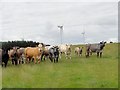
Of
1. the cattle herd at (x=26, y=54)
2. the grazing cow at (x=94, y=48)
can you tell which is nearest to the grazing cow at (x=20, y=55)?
the cattle herd at (x=26, y=54)

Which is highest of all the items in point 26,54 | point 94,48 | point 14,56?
point 94,48

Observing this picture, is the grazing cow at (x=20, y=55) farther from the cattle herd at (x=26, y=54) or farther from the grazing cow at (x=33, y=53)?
the grazing cow at (x=33, y=53)

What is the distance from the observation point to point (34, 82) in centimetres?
1574

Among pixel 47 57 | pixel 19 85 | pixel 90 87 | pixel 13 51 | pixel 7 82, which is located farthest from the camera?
pixel 47 57

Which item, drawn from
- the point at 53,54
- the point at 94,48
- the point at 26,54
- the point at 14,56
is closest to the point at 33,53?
the point at 26,54

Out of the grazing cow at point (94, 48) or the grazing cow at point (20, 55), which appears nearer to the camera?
the grazing cow at point (20, 55)

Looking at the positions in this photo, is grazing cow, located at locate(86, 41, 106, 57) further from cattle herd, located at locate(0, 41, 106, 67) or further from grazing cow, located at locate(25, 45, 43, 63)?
grazing cow, located at locate(25, 45, 43, 63)

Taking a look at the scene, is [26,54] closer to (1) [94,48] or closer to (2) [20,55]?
(2) [20,55]

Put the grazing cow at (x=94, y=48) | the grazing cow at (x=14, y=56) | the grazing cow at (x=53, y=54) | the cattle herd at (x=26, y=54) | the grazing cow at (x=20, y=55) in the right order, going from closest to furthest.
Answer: the cattle herd at (x=26, y=54), the grazing cow at (x=14, y=56), the grazing cow at (x=20, y=55), the grazing cow at (x=53, y=54), the grazing cow at (x=94, y=48)

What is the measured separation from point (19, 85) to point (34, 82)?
937mm

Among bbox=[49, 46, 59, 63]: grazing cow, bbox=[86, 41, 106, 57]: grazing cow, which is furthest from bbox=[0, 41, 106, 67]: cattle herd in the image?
bbox=[86, 41, 106, 57]: grazing cow

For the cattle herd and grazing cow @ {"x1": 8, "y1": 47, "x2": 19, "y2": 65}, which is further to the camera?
grazing cow @ {"x1": 8, "y1": 47, "x2": 19, "y2": 65}

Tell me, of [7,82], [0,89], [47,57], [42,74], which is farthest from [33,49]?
[0,89]

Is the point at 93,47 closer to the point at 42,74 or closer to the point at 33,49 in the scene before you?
the point at 33,49
